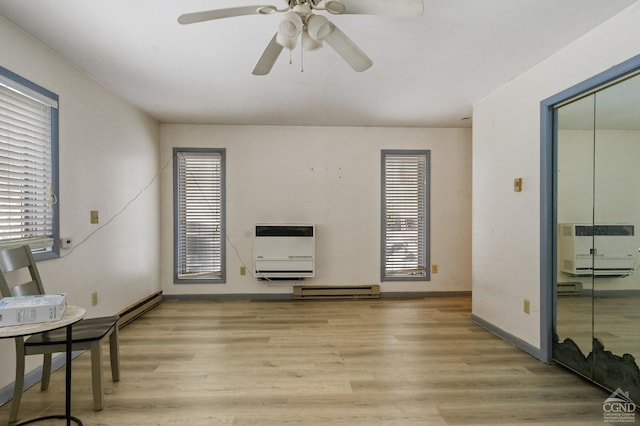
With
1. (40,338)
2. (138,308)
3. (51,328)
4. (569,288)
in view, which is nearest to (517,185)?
(569,288)

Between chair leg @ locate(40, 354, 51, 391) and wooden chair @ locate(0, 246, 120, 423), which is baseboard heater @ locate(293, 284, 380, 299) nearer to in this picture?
wooden chair @ locate(0, 246, 120, 423)

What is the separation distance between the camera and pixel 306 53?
2463mm

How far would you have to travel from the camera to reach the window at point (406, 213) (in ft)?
15.1

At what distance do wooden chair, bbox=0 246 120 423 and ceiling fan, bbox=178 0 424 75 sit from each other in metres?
1.76

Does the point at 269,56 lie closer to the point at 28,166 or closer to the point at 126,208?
the point at 28,166

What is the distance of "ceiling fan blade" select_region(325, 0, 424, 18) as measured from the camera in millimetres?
1437

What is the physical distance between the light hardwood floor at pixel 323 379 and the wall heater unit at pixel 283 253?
0.85 metres

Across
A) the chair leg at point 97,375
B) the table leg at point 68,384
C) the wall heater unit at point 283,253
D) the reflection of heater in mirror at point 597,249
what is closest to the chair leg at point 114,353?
the chair leg at point 97,375

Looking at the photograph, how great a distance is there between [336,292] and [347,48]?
3397mm

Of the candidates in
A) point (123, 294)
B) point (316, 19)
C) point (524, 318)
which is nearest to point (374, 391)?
point (524, 318)

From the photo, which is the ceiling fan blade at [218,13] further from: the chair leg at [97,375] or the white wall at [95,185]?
the chair leg at [97,375]

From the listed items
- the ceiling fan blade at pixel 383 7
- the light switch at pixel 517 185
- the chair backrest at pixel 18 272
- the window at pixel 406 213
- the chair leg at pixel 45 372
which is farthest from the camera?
the window at pixel 406 213

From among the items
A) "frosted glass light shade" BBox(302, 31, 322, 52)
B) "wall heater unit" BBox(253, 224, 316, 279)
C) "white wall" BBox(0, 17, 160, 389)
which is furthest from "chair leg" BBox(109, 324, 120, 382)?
"frosted glass light shade" BBox(302, 31, 322, 52)

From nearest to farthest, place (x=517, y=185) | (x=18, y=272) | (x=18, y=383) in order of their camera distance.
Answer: (x=18, y=383) → (x=18, y=272) → (x=517, y=185)
